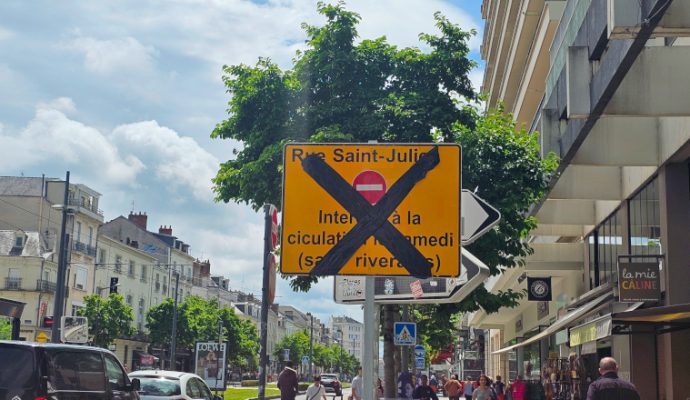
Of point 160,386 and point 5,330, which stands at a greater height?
point 5,330

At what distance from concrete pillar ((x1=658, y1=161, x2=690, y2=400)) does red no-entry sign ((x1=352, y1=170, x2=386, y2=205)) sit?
489 inches

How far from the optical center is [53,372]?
10312 millimetres

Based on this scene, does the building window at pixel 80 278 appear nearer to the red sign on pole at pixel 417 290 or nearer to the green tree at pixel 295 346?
the green tree at pixel 295 346

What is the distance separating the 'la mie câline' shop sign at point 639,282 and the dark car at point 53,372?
32.3 feet

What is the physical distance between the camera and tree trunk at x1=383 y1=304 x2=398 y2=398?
20.5m

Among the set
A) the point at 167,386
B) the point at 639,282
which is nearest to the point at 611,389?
the point at 639,282

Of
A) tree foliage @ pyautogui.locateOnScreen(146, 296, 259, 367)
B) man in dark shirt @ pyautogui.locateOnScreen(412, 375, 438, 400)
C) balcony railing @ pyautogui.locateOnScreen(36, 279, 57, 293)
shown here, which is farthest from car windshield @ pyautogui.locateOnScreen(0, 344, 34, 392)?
tree foliage @ pyautogui.locateOnScreen(146, 296, 259, 367)

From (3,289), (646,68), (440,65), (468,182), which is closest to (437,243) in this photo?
(646,68)

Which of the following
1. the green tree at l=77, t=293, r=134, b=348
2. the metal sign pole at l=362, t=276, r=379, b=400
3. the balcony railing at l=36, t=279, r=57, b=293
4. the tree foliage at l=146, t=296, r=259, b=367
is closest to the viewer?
the metal sign pole at l=362, t=276, r=379, b=400

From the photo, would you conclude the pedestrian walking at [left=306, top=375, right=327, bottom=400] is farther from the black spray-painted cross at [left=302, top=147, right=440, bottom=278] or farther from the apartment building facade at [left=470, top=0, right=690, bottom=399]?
the black spray-painted cross at [left=302, top=147, right=440, bottom=278]

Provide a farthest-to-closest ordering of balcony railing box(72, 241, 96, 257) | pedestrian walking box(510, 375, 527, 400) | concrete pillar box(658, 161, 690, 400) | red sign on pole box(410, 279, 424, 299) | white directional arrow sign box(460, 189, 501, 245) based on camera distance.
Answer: balcony railing box(72, 241, 96, 257) → pedestrian walking box(510, 375, 527, 400) → concrete pillar box(658, 161, 690, 400) → red sign on pole box(410, 279, 424, 299) → white directional arrow sign box(460, 189, 501, 245)

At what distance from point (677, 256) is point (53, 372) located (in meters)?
11.3

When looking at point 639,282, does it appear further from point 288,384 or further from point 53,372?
point 53,372

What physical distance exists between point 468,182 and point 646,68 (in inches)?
272
